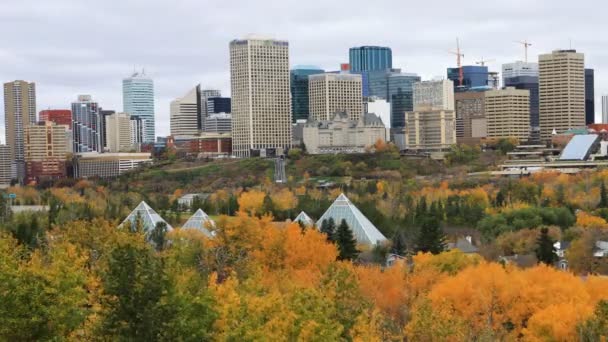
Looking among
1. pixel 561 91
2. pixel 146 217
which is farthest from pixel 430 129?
pixel 146 217

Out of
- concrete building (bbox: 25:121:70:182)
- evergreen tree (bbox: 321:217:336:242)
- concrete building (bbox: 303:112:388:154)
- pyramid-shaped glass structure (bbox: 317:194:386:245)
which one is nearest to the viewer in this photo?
evergreen tree (bbox: 321:217:336:242)

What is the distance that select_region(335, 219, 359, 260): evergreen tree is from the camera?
200 ft

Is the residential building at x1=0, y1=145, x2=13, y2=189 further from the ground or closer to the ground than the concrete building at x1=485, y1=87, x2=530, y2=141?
closer to the ground

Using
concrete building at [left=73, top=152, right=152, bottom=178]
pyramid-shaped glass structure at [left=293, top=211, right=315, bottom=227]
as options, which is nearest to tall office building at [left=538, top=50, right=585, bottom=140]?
concrete building at [left=73, top=152, right=152, bottom=178]

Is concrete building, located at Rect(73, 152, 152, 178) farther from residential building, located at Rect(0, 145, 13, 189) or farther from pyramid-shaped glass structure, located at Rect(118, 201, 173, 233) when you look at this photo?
pyramid-shaped glass structure, located at Rect(118, 201, 173, 233)

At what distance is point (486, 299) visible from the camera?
4162cm

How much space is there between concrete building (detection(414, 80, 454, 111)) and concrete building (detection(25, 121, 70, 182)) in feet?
174

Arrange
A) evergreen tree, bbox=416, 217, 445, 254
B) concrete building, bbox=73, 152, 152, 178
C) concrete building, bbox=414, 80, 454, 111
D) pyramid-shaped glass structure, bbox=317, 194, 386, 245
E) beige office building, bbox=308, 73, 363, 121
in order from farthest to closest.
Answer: beige office building, bbox=308, 73, 363, 121 < concrete building, bbox=414, 80, 454, 111 < concrete building, bbox=73, 152, 152, 178 < pyramid-shaped glass structure, bbox=317, 194, 386, 245 < evergreen tree, bbox=416, 217, 445, 254

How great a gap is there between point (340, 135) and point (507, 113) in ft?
86.1

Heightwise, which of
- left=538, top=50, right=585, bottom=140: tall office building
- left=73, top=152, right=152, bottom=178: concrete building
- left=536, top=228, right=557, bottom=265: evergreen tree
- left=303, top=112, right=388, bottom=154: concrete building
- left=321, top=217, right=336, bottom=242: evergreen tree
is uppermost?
left=538, top=50, right=585, bottom=140: tall office building

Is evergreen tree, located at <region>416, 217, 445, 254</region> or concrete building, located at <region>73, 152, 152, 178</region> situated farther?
concrete building, located at <region>73, 152, 152, 178</region>

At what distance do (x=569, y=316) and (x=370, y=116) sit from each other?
417ft

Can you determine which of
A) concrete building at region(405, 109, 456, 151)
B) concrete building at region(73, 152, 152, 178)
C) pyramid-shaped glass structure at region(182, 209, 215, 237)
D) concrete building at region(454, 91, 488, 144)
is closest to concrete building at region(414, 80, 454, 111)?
concrete building at region(454, 91, 488, 144)

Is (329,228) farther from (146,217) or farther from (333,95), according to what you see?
(333,95)
